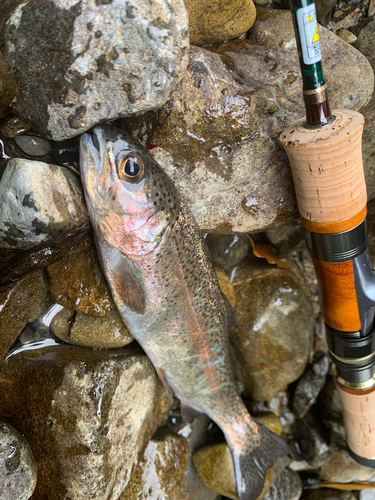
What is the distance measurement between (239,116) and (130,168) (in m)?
0.73

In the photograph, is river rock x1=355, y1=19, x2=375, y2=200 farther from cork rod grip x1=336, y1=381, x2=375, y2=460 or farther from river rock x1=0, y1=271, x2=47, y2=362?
river rock x1=0, y1=271, x2=47, y2=362

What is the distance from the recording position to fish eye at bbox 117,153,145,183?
1.89 metres

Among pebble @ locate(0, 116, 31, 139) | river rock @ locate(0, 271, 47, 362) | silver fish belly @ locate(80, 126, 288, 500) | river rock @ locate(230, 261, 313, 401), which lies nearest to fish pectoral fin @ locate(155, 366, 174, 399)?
silver fish belly @ locate(80, 126, 288, 500)

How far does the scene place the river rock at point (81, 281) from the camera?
2.26 metres

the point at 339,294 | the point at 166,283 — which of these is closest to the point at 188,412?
the point at 166,283

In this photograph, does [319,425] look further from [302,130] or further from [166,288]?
A: [302,130]

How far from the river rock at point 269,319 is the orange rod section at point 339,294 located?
0.66m

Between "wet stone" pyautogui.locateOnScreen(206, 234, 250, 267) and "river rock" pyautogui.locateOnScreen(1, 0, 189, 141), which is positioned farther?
"wet stone" pyautogui.locateOnScreen(206, 234, 250, 267)

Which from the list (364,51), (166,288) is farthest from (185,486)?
(364,51)

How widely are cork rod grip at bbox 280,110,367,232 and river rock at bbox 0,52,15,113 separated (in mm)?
1399

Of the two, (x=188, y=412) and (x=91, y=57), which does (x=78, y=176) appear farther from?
(x=188, y=412)

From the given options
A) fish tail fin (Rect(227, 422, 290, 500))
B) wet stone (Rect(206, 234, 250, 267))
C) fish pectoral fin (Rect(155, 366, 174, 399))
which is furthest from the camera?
wet stone (Rect(206, 234, 250, 267))

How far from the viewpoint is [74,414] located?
86.4 inches

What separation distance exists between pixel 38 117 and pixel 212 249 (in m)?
1.63
